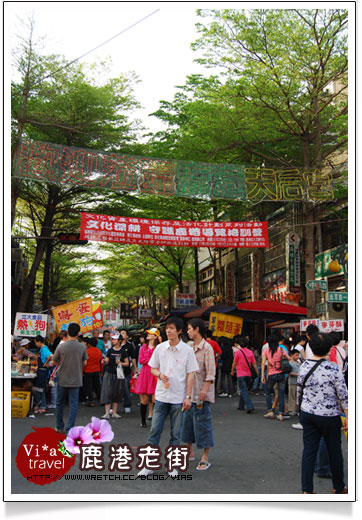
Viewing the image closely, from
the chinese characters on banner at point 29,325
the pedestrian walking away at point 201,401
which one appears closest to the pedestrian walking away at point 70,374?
the pedestrian walking away at point 201,401

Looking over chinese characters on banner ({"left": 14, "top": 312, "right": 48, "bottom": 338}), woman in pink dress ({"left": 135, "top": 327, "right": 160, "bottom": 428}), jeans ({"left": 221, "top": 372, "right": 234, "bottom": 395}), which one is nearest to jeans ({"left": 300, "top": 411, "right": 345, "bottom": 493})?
woman in pink dress ({"left": 135, "top": 327, "right": 160, "bottom": 428})

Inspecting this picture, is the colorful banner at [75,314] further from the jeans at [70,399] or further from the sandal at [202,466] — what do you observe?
the sandal at [202,466]

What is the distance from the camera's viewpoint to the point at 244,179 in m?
12.1

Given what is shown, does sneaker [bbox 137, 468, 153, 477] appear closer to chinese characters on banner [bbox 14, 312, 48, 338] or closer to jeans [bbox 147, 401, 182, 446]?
jeans [bbox 147, 401, 182, 446]

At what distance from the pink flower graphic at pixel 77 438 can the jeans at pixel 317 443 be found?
2.37m

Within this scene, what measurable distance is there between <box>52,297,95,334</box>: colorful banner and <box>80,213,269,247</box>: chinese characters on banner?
221 centimetres

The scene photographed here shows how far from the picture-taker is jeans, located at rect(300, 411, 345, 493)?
479 centimetres

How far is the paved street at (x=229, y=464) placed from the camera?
522cm

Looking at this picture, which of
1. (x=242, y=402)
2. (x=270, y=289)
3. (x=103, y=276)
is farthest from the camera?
(x=103, y=276)

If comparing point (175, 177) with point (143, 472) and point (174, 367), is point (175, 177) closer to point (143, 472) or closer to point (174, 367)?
point (174, 367)
